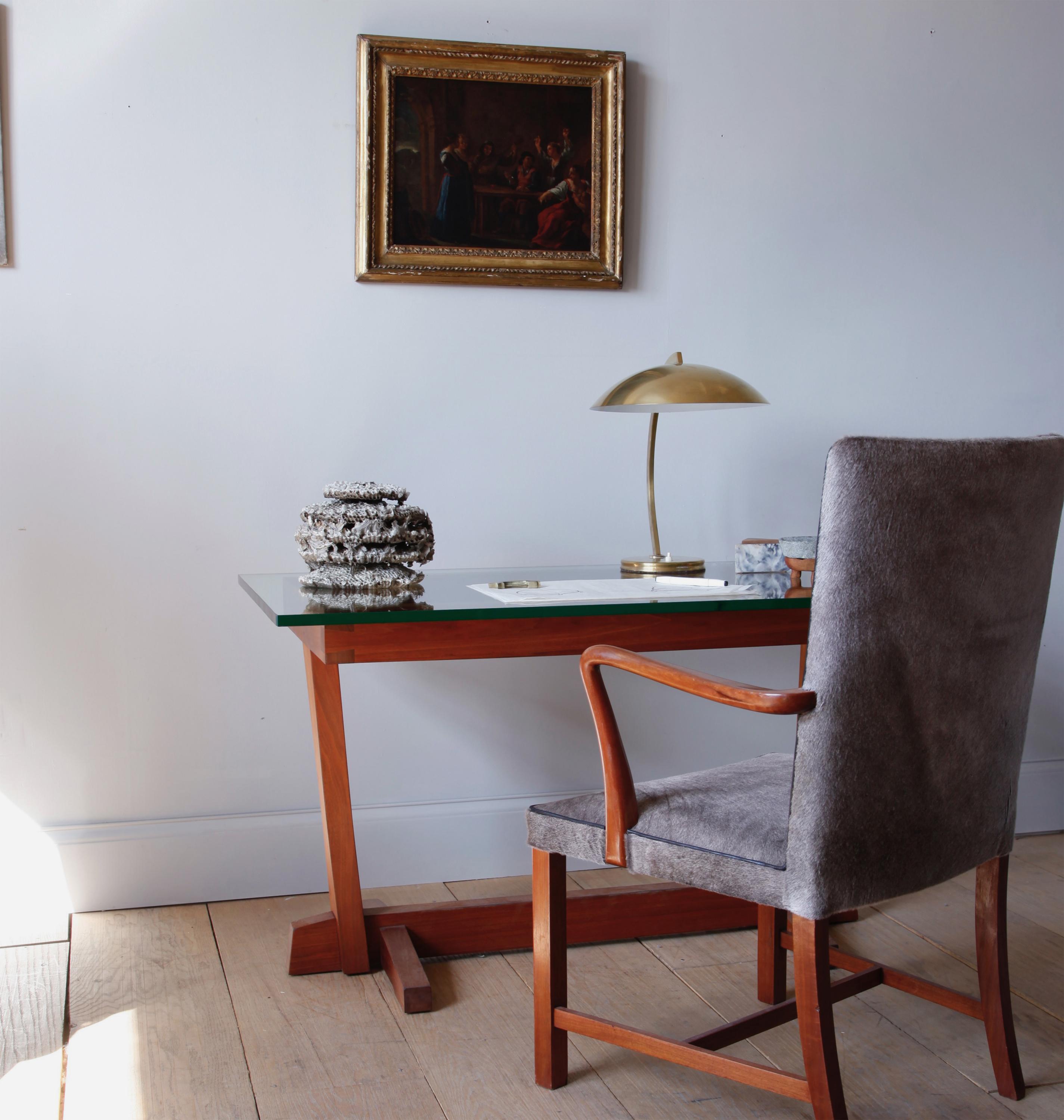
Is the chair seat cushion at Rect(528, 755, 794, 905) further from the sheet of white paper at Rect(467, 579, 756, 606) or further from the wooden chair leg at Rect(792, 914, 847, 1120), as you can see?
the sheet of white paper at Rect(467, 579, 756, 606)

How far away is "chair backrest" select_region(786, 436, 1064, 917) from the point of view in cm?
127

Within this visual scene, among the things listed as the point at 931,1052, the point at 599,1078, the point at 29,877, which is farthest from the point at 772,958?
the point at 29,877

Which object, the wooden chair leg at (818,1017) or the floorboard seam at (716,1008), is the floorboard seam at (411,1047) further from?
the wooden chair leg at (818,1017)

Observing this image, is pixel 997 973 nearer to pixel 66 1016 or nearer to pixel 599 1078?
pixel 599 1078

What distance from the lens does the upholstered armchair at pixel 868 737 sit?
129 cm

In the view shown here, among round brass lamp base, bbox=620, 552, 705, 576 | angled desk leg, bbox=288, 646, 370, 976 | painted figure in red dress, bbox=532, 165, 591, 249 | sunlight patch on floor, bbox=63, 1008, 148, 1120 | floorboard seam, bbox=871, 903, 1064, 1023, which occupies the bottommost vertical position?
floorboard seam, bbox=871, 903, 1064, 1023

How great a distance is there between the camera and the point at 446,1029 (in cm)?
184

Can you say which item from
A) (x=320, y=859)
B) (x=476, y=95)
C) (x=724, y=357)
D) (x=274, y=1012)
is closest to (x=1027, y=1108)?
(x=274, y=1012)

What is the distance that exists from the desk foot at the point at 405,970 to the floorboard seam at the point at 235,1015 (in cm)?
27

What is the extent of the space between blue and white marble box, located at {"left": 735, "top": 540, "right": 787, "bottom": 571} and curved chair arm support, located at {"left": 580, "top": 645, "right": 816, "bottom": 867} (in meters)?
0.75

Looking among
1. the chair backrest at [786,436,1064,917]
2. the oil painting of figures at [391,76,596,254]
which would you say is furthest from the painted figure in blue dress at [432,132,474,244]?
the chair backrest at [786,436,1064,917]

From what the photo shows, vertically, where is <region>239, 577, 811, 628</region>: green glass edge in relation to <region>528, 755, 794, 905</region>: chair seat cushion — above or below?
above

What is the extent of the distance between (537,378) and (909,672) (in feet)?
4.67

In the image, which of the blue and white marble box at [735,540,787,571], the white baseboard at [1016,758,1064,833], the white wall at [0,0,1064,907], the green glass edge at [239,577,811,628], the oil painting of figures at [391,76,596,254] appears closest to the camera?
the green glass edge at [239,577,811,628]
